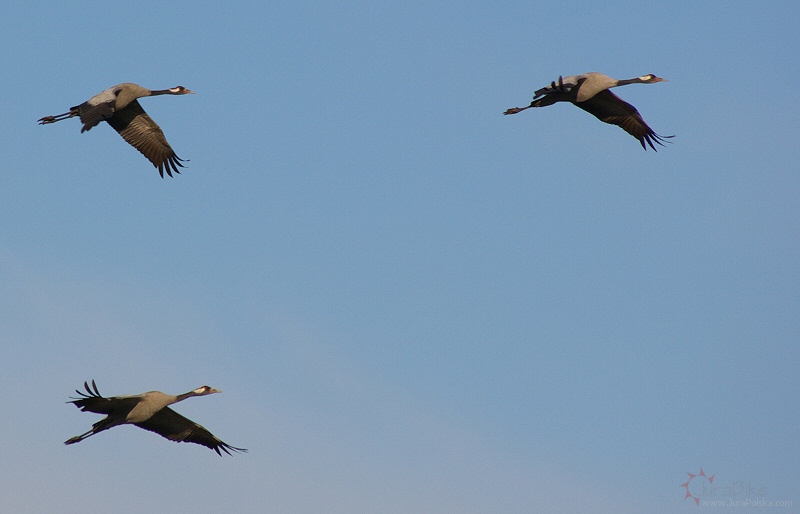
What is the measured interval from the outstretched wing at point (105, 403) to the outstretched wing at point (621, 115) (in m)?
9.92

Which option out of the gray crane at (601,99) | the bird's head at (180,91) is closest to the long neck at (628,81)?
the gray crane at (601,99)

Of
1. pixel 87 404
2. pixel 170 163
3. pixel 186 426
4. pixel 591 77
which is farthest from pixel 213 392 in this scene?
pixel 591 77

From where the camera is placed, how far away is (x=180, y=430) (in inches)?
633

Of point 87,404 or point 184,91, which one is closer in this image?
point 87,404

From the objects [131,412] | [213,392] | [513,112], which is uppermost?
[513,112]

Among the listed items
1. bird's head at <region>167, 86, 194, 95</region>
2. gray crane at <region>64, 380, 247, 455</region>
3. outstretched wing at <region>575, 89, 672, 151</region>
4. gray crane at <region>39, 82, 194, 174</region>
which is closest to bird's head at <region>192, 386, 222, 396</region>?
gray crane at <region>64, 380, 247, 455</region>

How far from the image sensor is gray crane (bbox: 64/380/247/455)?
14.4m

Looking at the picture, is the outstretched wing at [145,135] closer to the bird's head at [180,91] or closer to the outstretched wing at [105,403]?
the bird's head at [180,91]

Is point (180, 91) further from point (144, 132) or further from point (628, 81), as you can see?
point (628, 81)

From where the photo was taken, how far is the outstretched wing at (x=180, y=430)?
51.7ft

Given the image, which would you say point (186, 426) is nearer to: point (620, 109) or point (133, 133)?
point (133, 133)

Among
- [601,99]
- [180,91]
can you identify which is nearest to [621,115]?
[601,99]

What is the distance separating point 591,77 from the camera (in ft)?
57.1

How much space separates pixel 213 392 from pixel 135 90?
6.31 m
